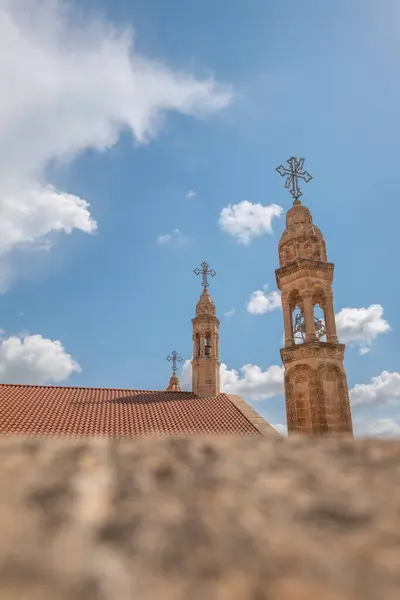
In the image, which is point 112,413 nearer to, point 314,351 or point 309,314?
point 309,314

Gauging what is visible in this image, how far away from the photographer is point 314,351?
968 centimetres

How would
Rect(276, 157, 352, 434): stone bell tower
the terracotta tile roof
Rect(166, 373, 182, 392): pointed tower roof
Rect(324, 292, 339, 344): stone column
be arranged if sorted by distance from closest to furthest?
Rect(276, 157, 352, 434): stone bell tower
Rect(324, 292, 339, 344): stone column
the terracotta tile roof
Rect(166, 373, 182, 392): pointed tower roof

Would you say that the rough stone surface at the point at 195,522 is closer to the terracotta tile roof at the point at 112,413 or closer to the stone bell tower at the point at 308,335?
the stone bell tower at the point at 308,335

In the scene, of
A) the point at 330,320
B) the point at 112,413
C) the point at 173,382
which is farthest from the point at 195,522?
the point at 173,382

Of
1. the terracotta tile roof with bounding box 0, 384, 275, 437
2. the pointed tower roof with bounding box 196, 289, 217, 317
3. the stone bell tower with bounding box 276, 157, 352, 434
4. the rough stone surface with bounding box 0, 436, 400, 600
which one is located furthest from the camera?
the pointed tower roof with bounding box 196, 289, 217, 317

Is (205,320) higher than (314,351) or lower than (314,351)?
higher

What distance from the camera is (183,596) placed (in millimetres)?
1015

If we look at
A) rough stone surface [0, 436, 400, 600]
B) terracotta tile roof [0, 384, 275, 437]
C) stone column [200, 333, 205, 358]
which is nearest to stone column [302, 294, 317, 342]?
terracotta tile roof [0, 384, 275, 437]

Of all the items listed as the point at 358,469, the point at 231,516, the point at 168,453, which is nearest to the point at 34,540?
the point at 231,516

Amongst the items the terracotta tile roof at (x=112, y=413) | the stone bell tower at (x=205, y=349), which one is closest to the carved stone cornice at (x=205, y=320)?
the stone bell tower at (x=205, y=349)

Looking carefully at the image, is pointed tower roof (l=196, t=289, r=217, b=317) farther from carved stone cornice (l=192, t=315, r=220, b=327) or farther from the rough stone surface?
the rough stone surface

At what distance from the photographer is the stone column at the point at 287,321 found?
10.7 metres

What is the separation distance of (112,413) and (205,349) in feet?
24.3

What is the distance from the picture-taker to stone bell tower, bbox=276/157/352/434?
30.3 ft
